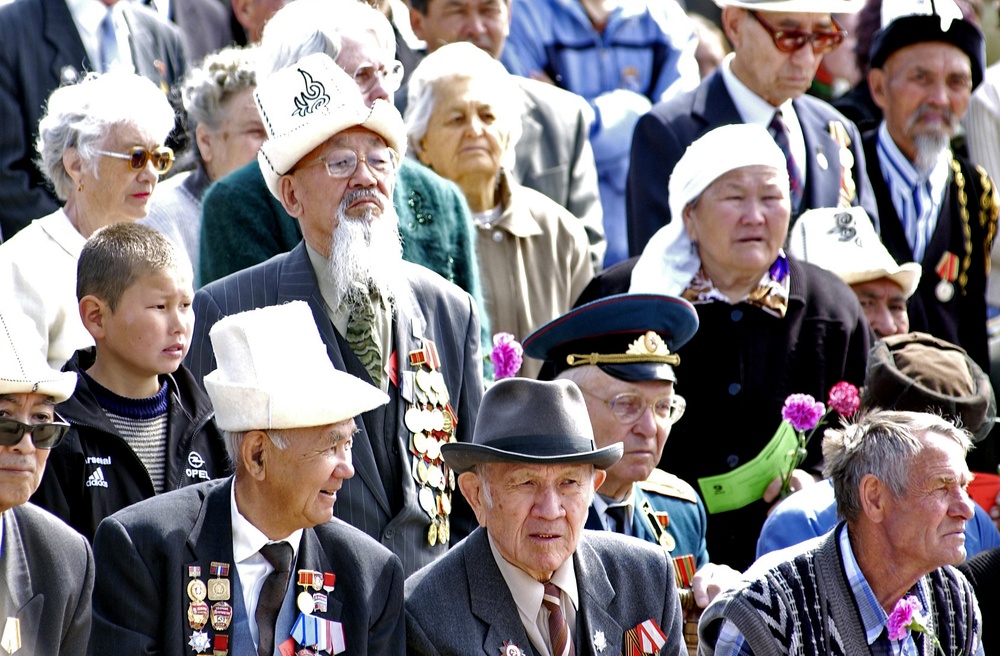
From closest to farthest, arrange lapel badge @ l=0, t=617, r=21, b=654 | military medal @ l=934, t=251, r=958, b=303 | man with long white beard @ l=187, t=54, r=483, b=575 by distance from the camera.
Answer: lapel badge @ l=0, t=617, r=21, b=654
man with long white beard @ l=187, t=54, r=483, b=575
military medal @ l=934, t=251, r=958, b=303

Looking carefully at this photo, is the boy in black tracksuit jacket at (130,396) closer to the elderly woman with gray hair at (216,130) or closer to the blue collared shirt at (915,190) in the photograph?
the elderly woman with gray hair at (216,130)

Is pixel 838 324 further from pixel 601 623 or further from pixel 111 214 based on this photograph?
pixel 111 214

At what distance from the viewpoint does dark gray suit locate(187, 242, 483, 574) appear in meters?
5.45

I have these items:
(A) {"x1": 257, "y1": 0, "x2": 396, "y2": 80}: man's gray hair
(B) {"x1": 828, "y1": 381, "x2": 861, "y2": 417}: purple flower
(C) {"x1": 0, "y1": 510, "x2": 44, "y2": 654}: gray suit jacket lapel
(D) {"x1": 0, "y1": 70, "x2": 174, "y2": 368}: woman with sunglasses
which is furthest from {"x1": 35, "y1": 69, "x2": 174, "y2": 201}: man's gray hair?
(B) {"x1": 828, "y1": 381, "x2": 861, "y2": 417}: purple flower

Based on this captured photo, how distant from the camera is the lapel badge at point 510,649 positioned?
194 inches

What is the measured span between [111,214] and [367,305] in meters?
1.25

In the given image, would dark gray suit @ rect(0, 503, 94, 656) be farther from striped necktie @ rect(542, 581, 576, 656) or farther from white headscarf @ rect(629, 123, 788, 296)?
white headscarf @ rect(629, 123, 788, 296)

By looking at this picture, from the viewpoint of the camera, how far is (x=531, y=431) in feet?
16.6

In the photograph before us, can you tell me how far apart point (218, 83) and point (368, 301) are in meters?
1.86

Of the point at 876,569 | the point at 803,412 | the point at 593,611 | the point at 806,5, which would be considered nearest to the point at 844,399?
the point at 803,412

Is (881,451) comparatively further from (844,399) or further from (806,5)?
(806,5)

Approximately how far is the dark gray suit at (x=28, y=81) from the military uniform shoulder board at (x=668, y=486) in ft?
9.35

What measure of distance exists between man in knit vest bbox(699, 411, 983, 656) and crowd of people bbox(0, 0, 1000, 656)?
0.04ft

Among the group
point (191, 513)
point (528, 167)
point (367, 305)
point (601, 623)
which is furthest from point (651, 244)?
point (191, 513)
